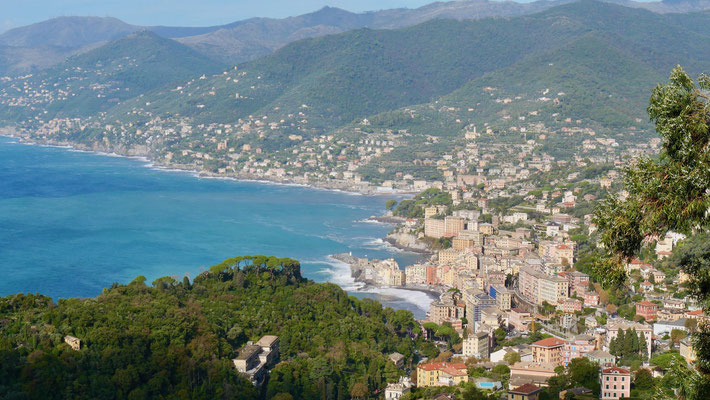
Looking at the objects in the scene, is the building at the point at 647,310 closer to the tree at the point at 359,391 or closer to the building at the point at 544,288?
the building at the point at 544,288

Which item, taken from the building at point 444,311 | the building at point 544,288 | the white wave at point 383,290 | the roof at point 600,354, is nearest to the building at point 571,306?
the building at point 544,288

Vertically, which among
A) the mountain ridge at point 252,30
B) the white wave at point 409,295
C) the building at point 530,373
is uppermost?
the mountain ridge at point 252,30

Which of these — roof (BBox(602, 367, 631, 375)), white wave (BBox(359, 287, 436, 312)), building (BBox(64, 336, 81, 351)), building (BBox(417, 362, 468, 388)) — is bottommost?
white wave (BBox(359, 287, 436, 312))

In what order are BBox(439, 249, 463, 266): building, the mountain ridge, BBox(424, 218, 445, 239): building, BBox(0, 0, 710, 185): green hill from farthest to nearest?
the mountain ridge < BBox(0, 0, 710, 185): green hill < BBox(424, 218, 445, 239): building < BBox(439, 249, 463, 266): building

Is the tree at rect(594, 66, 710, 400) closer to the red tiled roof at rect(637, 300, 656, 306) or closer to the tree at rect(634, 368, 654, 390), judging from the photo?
the tree at rect(634, 368, 654, 390)

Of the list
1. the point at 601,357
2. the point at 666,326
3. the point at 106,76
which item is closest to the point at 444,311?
the point at 666,326

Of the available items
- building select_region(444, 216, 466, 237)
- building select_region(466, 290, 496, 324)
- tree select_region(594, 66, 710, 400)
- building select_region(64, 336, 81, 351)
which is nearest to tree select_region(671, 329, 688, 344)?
building select_region(466, 290, 496, 324)
